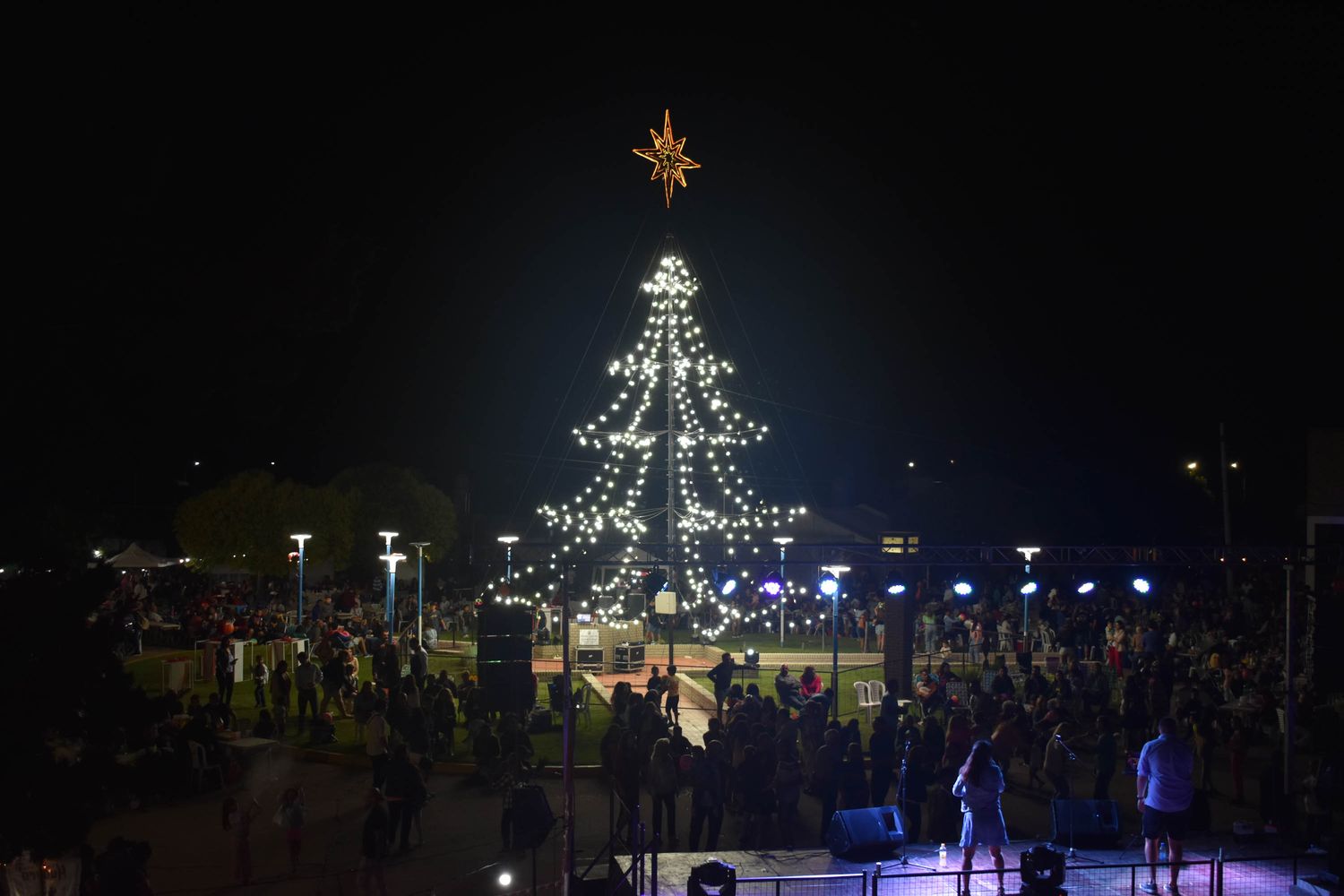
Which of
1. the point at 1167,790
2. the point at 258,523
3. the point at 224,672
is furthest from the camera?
the point at 258,523

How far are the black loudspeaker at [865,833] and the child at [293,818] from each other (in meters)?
5.20

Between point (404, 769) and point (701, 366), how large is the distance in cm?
1443

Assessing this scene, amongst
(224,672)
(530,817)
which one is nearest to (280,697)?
(224,672)

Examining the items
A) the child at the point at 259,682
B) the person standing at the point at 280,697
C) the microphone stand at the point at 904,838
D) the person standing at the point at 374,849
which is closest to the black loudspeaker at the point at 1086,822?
the microphone stand at the point at 904,838

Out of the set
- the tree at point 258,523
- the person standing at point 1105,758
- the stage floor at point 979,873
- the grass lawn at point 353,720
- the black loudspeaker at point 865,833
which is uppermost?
the tree at point 258,523

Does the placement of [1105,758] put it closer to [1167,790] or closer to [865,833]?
[1167,790]

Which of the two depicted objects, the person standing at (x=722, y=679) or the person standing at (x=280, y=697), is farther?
the person standing at (x=280, y=697)

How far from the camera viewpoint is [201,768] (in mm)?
14570

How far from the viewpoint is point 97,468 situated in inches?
371

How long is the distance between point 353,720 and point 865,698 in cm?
878

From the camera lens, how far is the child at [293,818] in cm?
1113

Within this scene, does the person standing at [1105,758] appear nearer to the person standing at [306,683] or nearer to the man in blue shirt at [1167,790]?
the man in blue shirt at [1167,790]

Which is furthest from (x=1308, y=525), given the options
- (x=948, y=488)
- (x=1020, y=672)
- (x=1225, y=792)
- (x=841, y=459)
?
(x=841, y=459)

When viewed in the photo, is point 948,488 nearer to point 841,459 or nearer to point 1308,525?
point 841,459
